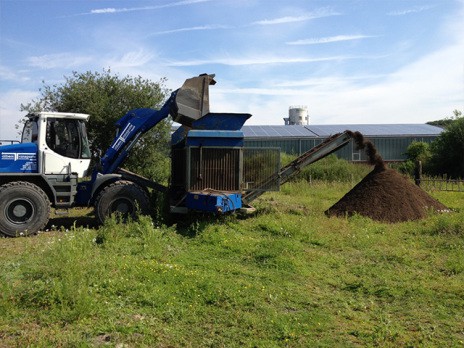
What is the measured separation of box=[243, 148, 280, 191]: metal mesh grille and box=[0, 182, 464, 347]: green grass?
4.12 ft

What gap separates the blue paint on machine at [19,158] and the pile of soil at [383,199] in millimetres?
7383

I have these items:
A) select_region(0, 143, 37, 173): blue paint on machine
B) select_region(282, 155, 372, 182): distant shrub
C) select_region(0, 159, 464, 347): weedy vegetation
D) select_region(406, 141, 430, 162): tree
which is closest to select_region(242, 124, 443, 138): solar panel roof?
select_region(406, 141, 430, 162): tree

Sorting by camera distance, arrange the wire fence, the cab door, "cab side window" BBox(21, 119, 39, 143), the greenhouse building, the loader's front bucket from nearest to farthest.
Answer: the loader's front bucket → the cab door → "cab side window" BBox(21, 119, 39, 143) → the wire fence → the greenhouse building

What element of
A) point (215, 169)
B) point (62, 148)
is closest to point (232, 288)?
point (215, 169)

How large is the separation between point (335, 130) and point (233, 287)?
3136 centimetres

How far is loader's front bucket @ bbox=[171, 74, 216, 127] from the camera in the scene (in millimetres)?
9547

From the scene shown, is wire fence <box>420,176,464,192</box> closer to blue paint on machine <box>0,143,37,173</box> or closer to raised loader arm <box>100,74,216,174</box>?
raised loader arm <box>100,74,216,174</box>

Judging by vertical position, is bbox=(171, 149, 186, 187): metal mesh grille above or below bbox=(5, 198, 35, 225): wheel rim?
above

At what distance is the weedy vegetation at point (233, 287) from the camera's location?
4.51 m

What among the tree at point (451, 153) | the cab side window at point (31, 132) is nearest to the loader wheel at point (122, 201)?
the cab side window at point (31, 132)

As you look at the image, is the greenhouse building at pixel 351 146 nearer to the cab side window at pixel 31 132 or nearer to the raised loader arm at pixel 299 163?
the raised loader arm at pixel 299 163

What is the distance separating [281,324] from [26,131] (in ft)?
28.2

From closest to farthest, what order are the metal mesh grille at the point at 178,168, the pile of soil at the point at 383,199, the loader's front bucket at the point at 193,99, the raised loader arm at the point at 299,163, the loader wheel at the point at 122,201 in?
the loader wheel at the point at 122,201 < the loader's front bucket at the point at 193,99 < the raised loader arm at the point at 299,163 < the metal mesh grille at the point at 178,168 < the pile of soil at the point at 383,199

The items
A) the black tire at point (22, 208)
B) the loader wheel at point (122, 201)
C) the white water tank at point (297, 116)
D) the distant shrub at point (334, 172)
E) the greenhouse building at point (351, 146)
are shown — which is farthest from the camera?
the white water tank at point (297, 116)
